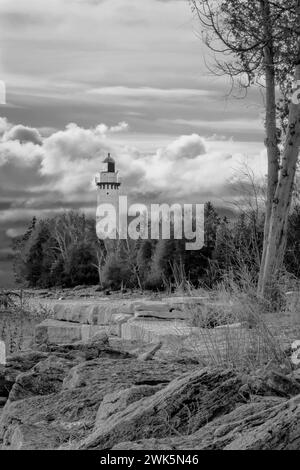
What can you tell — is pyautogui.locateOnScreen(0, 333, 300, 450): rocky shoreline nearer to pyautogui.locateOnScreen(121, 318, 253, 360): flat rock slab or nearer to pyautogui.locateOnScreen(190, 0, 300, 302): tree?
pyautogui.locateOnScreen(121, 318, 253, 360): flat rock slab

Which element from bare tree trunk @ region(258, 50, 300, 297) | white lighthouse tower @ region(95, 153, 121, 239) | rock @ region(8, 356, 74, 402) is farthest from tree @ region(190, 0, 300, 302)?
white lighthouse tower @ region(95, 153, 121, 239)

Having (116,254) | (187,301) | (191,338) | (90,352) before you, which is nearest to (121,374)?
(90,352)

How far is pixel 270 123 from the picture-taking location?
1546 cm

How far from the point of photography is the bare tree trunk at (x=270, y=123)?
48.2 ft

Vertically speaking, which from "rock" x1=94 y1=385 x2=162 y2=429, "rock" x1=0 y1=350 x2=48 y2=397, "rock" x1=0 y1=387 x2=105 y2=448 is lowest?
"rock" x1=0 y1=350 x2=48 y2=397

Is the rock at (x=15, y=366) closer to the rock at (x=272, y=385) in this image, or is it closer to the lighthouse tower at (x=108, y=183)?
the rock at (x=272, y=385)

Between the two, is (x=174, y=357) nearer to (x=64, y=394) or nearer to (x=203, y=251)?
(x=64, y=394)

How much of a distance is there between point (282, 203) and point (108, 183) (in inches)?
1230

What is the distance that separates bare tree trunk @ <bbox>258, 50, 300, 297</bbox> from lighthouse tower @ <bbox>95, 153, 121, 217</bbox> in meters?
27.9

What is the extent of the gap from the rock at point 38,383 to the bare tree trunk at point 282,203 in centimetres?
756

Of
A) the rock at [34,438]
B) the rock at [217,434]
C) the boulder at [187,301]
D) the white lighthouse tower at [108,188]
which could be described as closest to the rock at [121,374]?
the rock at [34,438]

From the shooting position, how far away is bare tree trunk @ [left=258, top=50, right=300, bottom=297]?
1410cm
